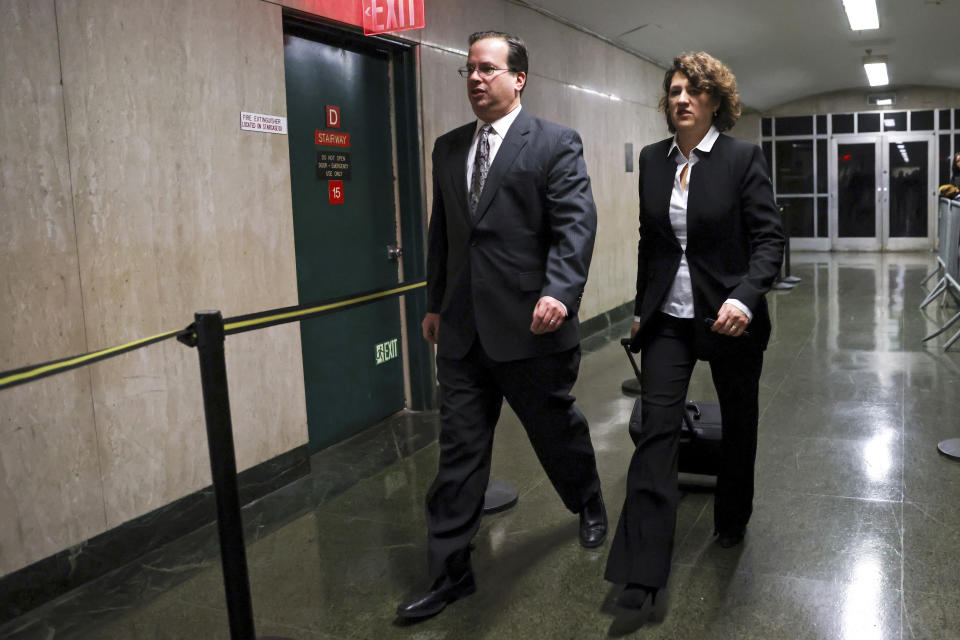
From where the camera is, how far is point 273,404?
393 cm

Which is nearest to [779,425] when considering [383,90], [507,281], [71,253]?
[507,281]

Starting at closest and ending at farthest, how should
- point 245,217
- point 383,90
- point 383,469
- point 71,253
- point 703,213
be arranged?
1. point 703,213
2. point 71,253
3. point 245,217
4. point 383,469
5. point 383,90

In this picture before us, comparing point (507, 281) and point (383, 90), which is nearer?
point (507, 281)

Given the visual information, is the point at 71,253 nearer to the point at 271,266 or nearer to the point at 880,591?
the point at 271,266

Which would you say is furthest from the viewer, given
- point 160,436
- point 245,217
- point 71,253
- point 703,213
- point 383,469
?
point 383,469

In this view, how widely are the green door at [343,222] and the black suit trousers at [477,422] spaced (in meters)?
1.65

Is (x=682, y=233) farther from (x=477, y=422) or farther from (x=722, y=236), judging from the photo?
(x=477, y=422)

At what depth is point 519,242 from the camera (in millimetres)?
2656

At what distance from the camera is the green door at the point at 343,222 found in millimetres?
4305

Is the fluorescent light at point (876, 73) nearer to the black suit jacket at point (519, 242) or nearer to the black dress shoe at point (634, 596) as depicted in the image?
the black suit jacket at point (519, 242)

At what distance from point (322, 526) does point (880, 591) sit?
2.05 m

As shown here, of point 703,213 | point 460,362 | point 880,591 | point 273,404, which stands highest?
point 703,213

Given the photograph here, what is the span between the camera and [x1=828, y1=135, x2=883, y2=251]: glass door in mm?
16766

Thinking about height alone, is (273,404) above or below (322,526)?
above
